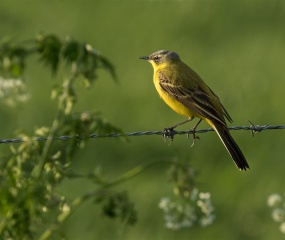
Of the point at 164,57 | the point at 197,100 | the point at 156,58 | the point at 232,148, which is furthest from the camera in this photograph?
the point at 156,58

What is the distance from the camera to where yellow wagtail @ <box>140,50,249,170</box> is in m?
8.93

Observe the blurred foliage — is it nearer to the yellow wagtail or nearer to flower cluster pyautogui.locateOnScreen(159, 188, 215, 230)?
flower cluster pyautogui.locateOnScreen(159, 188, 215, 230)

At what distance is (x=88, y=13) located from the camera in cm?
1972

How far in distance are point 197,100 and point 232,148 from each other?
754mm

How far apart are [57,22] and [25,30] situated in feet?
2.19

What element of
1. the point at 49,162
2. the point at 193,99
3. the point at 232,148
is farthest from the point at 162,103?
the point at 49,162

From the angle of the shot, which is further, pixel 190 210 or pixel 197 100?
pixel 197 100

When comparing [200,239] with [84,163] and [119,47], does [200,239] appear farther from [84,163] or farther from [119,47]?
[119,47]

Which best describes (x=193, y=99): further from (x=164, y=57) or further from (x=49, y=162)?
(x=49, y=162)

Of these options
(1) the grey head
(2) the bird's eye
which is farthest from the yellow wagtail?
(2) the bird's eye

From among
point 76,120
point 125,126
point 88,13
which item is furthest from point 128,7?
point 76,120

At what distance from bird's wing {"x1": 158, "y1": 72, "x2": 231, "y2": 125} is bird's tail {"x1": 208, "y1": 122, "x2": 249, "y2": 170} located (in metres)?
0.07

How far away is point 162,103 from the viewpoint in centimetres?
1563

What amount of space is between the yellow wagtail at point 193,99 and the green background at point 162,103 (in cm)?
81
